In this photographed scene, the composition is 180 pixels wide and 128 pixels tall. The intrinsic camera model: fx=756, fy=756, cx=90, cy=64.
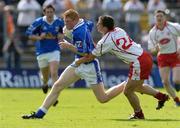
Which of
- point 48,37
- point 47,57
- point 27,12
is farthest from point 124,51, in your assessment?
point 27,12

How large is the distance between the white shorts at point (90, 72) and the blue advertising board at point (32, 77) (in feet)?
47.7

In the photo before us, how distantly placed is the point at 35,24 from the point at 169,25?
390 centimetres

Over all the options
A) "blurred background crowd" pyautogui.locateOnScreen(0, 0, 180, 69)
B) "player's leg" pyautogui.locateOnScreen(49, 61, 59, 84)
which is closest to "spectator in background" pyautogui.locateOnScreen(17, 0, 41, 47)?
"blurred background crowd" pyautogui.locateOnScreen(0, 0, 180, 69)

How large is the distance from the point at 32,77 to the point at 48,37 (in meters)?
9.54

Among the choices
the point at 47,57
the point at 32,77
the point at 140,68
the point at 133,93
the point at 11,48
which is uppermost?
the point at 140,68

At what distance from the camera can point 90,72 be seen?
53.6ft

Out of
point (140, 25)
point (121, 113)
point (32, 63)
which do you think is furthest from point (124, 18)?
point (121, 113)

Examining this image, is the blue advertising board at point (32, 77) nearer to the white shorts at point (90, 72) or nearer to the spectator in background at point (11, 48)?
the spectator in background at point (11, 48)

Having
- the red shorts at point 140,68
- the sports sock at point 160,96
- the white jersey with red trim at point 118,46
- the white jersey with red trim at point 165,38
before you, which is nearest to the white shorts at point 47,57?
the white jersey with red trim at point 165,38

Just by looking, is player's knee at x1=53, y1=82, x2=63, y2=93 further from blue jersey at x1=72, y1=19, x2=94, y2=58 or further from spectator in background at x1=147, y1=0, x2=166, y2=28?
spectator in background at x1=147, y1=0, x2=166, y2=28

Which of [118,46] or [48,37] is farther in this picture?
[48,37]

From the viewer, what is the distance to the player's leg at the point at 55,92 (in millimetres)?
15945

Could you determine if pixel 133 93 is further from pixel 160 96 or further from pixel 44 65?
pixel 44 65

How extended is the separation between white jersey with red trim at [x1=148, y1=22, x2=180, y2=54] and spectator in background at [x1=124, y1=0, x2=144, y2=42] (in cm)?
1069
